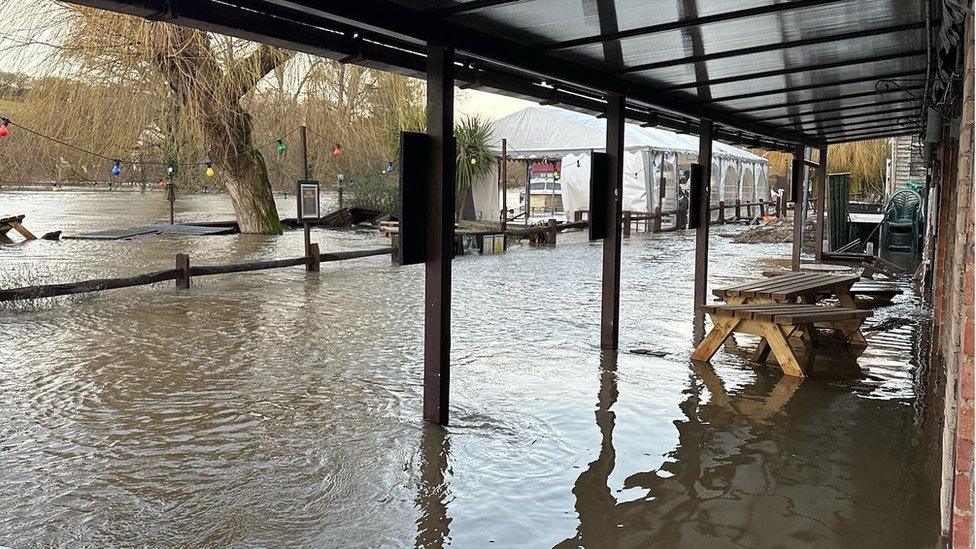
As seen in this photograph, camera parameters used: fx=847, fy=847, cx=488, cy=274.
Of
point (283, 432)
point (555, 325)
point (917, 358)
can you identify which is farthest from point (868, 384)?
point (283, 432)

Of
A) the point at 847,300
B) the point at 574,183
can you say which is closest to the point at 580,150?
the point at 574,183

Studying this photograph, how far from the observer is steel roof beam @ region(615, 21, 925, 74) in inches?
190

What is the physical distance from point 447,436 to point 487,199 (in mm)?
22153

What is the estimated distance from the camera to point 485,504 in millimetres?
3691

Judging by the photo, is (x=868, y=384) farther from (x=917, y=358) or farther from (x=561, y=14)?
(x=561, y=14)

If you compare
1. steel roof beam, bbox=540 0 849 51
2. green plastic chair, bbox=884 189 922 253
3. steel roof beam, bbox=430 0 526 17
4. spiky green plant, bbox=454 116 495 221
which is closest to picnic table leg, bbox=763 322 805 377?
steel roof beam, bbox=540 0 849 51

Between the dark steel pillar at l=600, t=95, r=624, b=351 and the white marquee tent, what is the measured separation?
55.4 ft

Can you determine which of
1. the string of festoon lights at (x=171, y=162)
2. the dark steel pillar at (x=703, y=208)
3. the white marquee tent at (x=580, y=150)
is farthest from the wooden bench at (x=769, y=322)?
the white marquee tent at (x=580, y=150)

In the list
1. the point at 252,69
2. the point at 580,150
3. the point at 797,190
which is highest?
the point at 252,69

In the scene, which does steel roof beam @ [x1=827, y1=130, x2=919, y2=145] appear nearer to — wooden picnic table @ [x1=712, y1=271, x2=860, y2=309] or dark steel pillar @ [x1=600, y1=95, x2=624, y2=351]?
wooden picnic table @ [x1=712, y1=271, x2=860, y2=309]

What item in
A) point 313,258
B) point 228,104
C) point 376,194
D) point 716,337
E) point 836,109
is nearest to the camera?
point 716,337

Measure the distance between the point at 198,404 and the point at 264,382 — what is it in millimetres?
660

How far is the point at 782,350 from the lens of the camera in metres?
6.01

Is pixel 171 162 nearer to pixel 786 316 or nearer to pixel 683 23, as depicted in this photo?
pixel 786 316
